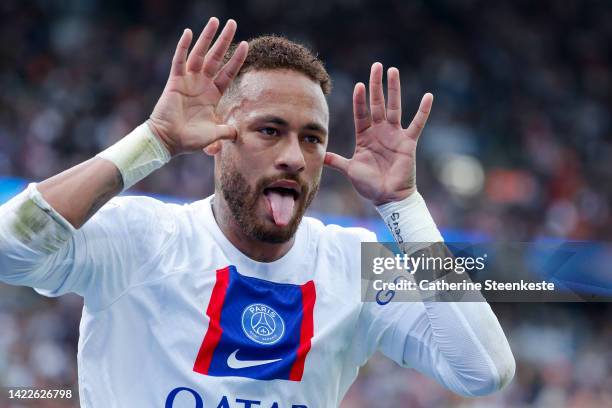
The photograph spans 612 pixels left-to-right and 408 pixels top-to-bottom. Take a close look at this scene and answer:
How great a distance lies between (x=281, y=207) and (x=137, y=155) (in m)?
0.59

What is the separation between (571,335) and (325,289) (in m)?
7.63

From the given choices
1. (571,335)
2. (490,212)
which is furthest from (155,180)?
(571,335)

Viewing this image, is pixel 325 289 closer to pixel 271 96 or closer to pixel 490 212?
pixel 271 96

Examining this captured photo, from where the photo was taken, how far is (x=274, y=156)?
11.0 ft

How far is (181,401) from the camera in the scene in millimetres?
3154

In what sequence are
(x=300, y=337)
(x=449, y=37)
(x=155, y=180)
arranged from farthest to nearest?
(x=449, y=37) < (x=155, y=180) < (x=300, y=337)

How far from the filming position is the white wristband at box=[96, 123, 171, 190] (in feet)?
9.81

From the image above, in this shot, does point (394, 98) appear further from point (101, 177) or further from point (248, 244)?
point (101, 177)

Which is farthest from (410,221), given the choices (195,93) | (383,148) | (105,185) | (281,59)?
(105,185)

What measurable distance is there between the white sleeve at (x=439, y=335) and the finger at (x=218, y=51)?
0.84 metres

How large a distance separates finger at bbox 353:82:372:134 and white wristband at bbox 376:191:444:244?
326 mm

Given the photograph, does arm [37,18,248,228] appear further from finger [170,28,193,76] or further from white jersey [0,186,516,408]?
white jersey [0,186,516,408]

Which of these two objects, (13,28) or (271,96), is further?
(13,28)

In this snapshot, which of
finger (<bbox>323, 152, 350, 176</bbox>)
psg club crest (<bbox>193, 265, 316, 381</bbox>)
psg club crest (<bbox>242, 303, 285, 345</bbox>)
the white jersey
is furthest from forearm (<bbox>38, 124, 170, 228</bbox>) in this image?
finger (<bbox>323, 152, 350, 176</bbox>)
